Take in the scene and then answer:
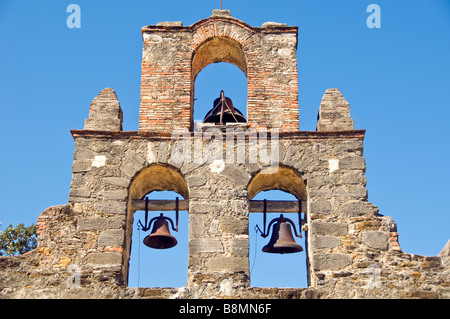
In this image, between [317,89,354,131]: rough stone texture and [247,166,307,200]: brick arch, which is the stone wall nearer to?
[247,166,307,200]: brick arch

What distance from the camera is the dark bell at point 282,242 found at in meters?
9.30

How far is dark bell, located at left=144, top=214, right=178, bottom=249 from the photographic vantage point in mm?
9406

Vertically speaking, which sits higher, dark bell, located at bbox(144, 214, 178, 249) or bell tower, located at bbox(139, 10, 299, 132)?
bell tower, located at bbox(139, 10, 299, 132)

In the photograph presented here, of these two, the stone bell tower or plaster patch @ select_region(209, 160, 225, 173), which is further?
plaster patch @ select_region(209, 160, 225, 173)

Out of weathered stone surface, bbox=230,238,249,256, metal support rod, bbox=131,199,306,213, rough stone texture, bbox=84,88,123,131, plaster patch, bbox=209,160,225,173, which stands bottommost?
weathered stone surface, bbox=230,238,249,256

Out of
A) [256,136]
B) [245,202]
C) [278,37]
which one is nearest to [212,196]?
[245,202]

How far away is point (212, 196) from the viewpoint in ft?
30.4

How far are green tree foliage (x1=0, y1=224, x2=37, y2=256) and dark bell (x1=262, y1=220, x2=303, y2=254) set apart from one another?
4.64 metres

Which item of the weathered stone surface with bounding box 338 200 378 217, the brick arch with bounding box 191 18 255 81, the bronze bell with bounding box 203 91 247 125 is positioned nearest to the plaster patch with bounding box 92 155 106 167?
the bronze bell with bounding box 203 91 247 125

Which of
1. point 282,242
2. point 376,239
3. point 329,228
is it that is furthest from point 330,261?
point 282,242

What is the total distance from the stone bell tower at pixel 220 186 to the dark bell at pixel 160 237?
0.66ft

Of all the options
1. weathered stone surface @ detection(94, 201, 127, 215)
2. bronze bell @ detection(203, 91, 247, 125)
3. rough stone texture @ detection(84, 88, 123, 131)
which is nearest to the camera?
weathered stone surface @ detection(94, 201, 127, 215)
